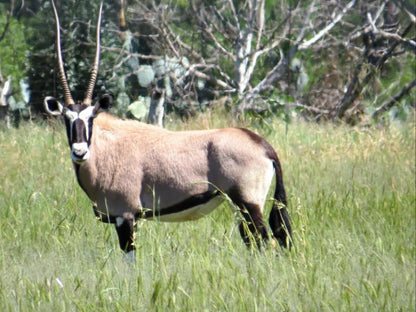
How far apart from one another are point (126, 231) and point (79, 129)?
751 millimetres

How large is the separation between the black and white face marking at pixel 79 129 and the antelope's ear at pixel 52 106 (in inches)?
12.6

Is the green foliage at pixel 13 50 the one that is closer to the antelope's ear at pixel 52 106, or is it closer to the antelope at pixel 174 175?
the antelope's ear at pixel 52 106

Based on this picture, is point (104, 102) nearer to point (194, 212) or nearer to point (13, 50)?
point (194, 212)

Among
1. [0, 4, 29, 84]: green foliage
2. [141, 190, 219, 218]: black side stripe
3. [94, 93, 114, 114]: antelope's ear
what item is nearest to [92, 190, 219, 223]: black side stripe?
[141, 190, 219, 218]: black side stripe

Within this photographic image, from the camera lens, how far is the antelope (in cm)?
498

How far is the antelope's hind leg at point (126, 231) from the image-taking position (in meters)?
5.03

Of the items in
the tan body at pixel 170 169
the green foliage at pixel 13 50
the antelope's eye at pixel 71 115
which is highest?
the antelope's eye at pixel 71 115

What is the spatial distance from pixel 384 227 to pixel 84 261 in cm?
236

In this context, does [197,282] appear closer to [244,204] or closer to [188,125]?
[244,204]

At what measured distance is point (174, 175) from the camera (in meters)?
5.10

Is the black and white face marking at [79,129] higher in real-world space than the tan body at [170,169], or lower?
higher

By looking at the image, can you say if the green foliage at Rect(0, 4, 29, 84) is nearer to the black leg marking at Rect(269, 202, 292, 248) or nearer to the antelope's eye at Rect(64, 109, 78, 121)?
the antelope's eye at Rect(64, 109, 78, 121)

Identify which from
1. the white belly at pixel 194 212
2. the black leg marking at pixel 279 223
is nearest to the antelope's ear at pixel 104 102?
the white belly at pixel 194 212

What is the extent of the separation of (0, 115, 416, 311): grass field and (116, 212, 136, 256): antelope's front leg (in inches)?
3.7
